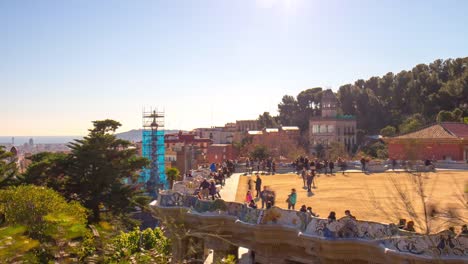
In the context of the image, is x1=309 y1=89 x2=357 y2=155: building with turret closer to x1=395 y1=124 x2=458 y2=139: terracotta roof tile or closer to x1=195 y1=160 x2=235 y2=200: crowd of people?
x1=395 y1=124 x2=458 y2=139: terracotta roof tile

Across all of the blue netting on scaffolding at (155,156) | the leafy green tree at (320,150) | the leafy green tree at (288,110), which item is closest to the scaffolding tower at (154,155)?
the blue netting on scaffolding at (155,156)

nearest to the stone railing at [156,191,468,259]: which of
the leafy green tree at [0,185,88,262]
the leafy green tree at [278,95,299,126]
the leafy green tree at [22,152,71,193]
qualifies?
the leafy green tree at [0,185,88,262]

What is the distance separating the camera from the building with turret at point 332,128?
6262cm

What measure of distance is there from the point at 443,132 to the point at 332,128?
2888 centimetres

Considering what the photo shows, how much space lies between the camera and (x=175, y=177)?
39.9 meters

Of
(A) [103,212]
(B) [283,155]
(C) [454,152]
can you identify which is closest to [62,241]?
(A) [103,212]

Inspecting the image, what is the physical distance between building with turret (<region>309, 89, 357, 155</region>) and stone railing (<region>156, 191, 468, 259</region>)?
156 ft

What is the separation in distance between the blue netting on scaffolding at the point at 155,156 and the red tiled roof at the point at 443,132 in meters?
20.6

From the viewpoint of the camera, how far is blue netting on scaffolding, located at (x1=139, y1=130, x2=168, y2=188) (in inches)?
1700

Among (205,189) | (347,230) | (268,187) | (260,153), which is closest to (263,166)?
(268,187)

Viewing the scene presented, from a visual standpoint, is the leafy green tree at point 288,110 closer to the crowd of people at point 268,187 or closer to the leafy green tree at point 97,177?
the crowd of people at point 268,187

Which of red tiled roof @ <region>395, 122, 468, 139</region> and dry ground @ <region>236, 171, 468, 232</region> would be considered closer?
dry ground @ <region>236, 171, 468, 232</region>

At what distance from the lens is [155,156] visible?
148 ft

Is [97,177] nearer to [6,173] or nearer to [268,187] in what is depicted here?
[6,173]
